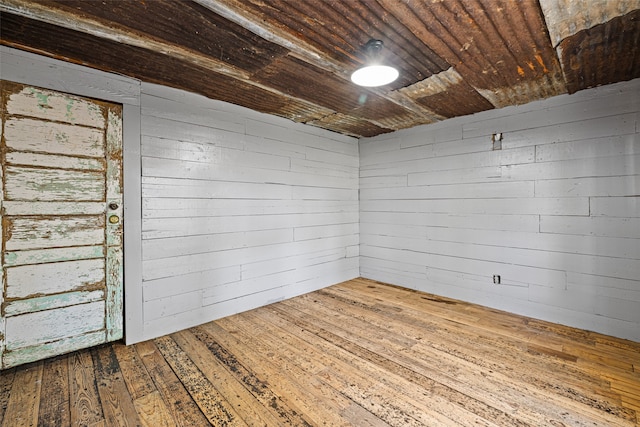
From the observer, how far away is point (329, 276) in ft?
14.1

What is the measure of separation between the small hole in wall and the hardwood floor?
199 cm

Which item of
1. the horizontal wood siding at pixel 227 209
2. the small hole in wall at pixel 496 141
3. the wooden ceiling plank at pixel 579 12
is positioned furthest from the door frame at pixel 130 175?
the small hole in wall at pixel 496 141

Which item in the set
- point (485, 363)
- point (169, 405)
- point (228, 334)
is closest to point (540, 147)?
point (485, 363)

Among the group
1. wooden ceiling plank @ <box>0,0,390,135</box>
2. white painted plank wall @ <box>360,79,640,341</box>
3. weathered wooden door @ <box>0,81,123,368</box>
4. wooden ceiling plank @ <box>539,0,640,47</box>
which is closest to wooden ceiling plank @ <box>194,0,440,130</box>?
wooden ceiling plank @ <box>0,0,390,135</box>

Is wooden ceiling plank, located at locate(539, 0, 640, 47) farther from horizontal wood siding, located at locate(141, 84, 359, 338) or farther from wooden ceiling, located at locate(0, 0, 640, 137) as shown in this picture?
horizontal wood siding, located at locate(141, 84, 359, 338)

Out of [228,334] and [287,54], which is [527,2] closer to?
[287,54]

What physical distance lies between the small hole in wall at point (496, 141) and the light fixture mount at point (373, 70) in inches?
72.8

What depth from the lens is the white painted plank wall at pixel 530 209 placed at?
2613 mm

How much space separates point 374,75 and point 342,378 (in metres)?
2.34

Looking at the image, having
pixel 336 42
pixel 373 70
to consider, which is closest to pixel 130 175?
pixel 336 42

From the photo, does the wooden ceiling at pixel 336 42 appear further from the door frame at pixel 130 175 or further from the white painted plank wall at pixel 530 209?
the white painted plank wall at pixel 530 209

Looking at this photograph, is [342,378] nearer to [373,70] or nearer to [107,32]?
[373,70]

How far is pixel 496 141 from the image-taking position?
3.33 meters

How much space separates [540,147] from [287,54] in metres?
2.86
